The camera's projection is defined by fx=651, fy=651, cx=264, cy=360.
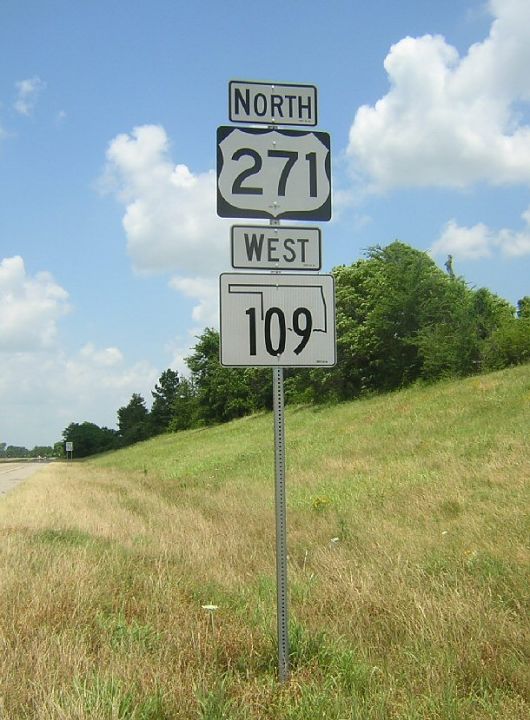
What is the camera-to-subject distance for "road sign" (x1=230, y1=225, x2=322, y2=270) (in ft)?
14.3

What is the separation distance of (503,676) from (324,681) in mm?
1065

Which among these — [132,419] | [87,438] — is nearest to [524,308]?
[132,419]

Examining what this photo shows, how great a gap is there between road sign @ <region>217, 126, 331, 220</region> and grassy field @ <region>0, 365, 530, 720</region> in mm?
2894

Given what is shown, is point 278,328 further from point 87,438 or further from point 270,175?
point 87,438

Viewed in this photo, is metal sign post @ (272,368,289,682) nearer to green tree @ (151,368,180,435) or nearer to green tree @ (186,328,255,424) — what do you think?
green tree @ (186,328,255,424)

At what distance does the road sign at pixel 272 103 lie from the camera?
4570 millimetres

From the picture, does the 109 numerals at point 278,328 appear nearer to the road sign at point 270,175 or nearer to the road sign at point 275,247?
the road sign at point 275,247

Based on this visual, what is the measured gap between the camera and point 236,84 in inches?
182

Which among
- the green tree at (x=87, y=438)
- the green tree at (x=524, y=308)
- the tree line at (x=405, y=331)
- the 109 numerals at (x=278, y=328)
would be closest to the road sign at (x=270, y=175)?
the 109 numerals at (x=278, y=328)

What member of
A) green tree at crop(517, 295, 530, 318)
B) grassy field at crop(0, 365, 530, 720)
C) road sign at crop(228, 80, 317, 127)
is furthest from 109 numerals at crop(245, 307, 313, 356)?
green tree at crop(517, 295, 530, 318)

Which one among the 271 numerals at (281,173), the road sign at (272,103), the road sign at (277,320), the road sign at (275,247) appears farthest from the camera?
the road sign at (272,103)

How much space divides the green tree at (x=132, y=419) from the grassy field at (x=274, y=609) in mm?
96767

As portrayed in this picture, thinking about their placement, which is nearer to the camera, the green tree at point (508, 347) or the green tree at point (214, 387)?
the green tree at point (508, 347)

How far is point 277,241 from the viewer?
14.5ft
